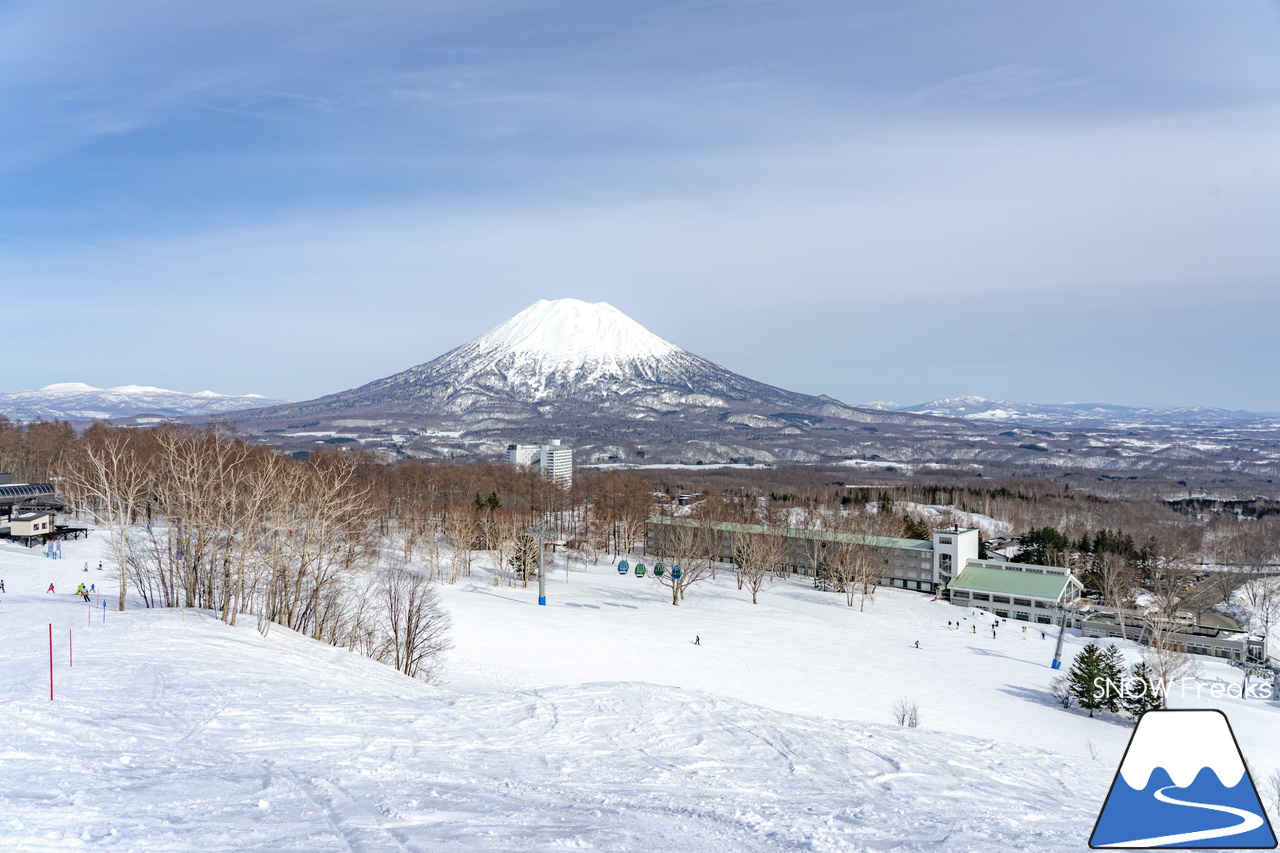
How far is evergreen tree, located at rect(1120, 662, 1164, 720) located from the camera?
2767 centimetres

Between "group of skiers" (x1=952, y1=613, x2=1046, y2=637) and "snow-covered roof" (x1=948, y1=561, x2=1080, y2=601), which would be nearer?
"group of skiers" (x1=952, y1=613, x2=1046, y2=637)

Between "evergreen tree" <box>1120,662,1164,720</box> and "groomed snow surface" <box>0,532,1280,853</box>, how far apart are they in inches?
69.8

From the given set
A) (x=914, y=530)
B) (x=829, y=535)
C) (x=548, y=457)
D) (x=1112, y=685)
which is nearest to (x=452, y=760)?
(x=1112, y=685)

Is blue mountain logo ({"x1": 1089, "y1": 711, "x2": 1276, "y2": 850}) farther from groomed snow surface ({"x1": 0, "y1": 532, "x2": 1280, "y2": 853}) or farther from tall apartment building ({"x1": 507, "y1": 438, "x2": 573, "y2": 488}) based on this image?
tall apartment building ({"x1": 507, "y1": 438, "x2": 573, "y2": 488})

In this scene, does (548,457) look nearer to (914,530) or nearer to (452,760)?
(914,530)

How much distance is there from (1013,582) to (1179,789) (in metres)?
64.2

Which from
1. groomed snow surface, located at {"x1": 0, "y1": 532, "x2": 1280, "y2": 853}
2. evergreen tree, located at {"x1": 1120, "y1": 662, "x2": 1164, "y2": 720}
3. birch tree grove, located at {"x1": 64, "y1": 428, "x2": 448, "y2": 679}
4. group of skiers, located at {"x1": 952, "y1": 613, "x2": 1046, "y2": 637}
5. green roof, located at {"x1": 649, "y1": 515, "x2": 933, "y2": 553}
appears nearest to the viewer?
groomed snow surface, located at {"x1": 0, "y1": 532, "x2": 1280, "y2": 853}

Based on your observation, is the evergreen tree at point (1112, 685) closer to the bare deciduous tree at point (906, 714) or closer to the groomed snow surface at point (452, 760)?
the groomed snow surface at point (452, 760)

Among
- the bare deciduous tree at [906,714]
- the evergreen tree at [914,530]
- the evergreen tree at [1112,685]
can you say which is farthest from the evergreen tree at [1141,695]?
the evergreen tree at [914,530]

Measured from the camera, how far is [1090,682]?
29.0m

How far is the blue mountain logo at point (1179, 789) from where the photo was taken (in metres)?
3.94

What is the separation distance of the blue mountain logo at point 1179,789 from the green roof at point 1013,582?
201 ft

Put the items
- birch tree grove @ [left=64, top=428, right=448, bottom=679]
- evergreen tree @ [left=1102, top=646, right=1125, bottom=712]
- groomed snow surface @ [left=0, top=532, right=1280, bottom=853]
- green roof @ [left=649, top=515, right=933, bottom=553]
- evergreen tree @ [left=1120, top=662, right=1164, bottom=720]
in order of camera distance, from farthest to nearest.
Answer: green roof @ [left=649, top=515, right=933, bottom=553]
evergreen tree @ [left=1102, top=646, right=1125, bottom=712]
evergreen tree @ [left=1120, top=662, right=1164, bottom=720]
birch tree grove @ [left=64, top=428, right=448, bottom=679]
groomed snow surface @ [left=0, top=532, right=1280, bottom=853]

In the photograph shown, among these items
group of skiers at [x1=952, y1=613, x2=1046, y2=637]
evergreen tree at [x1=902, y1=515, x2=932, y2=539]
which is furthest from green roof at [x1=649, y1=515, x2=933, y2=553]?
group of skiers at [x1=952, y1=613, x2=1046, y2=637]
